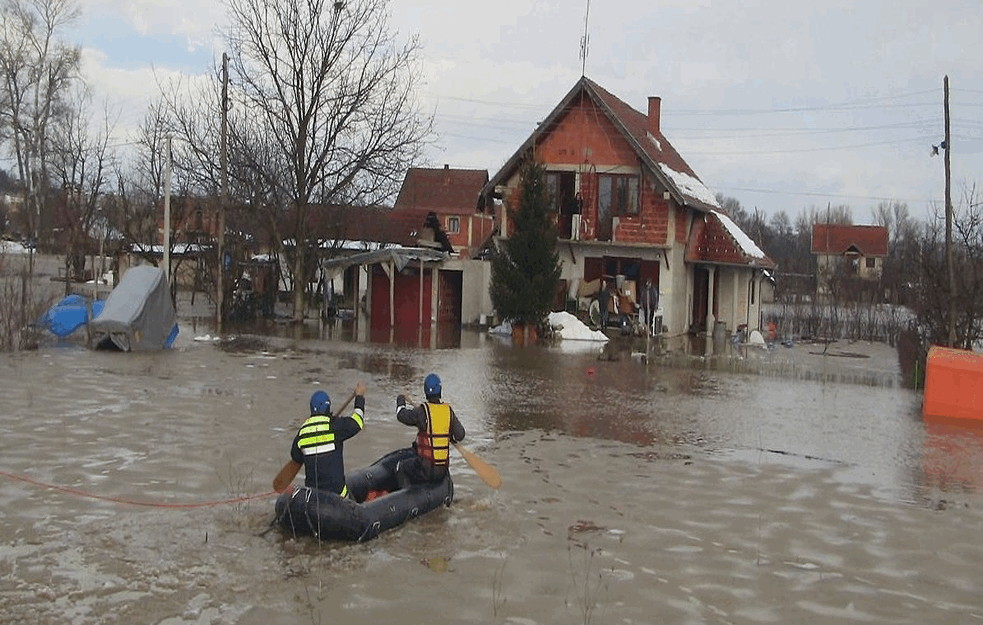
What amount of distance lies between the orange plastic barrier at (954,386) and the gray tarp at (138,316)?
54.5 feet

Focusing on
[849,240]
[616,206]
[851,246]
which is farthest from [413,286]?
[849,240]

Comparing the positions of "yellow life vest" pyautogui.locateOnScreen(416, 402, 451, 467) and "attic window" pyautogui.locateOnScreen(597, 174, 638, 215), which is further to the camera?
"attic window" pyautogui.locateOnScreen(597, 174, 638, 215)

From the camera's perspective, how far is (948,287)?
24.9 metres

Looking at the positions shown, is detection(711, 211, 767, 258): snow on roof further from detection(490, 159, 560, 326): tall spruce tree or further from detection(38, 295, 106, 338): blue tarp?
detection(38, 295, 106, 338): blue tarp

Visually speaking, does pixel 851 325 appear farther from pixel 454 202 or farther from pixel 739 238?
pixel 454 202

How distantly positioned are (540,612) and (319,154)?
2868 cm

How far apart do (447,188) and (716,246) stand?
38.0m

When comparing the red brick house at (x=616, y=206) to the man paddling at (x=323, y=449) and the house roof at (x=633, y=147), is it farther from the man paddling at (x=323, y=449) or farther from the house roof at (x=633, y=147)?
the man paddling at (x=323, y=449)

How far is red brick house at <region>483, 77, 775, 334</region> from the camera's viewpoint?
33.8 meters

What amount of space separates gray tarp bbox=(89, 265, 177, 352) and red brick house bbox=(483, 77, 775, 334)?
12.5 metres

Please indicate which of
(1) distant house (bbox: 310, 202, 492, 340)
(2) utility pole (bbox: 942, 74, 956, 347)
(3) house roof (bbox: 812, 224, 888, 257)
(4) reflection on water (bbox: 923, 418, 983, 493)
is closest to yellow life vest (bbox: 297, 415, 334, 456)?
(4) reflection on water (bbox: 923, 418, 983, 493)

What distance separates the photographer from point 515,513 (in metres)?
10.9

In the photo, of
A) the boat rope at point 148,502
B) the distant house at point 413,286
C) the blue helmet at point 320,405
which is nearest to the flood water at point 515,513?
the boat rope at point 148,502

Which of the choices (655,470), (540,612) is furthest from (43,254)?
(540,612)
